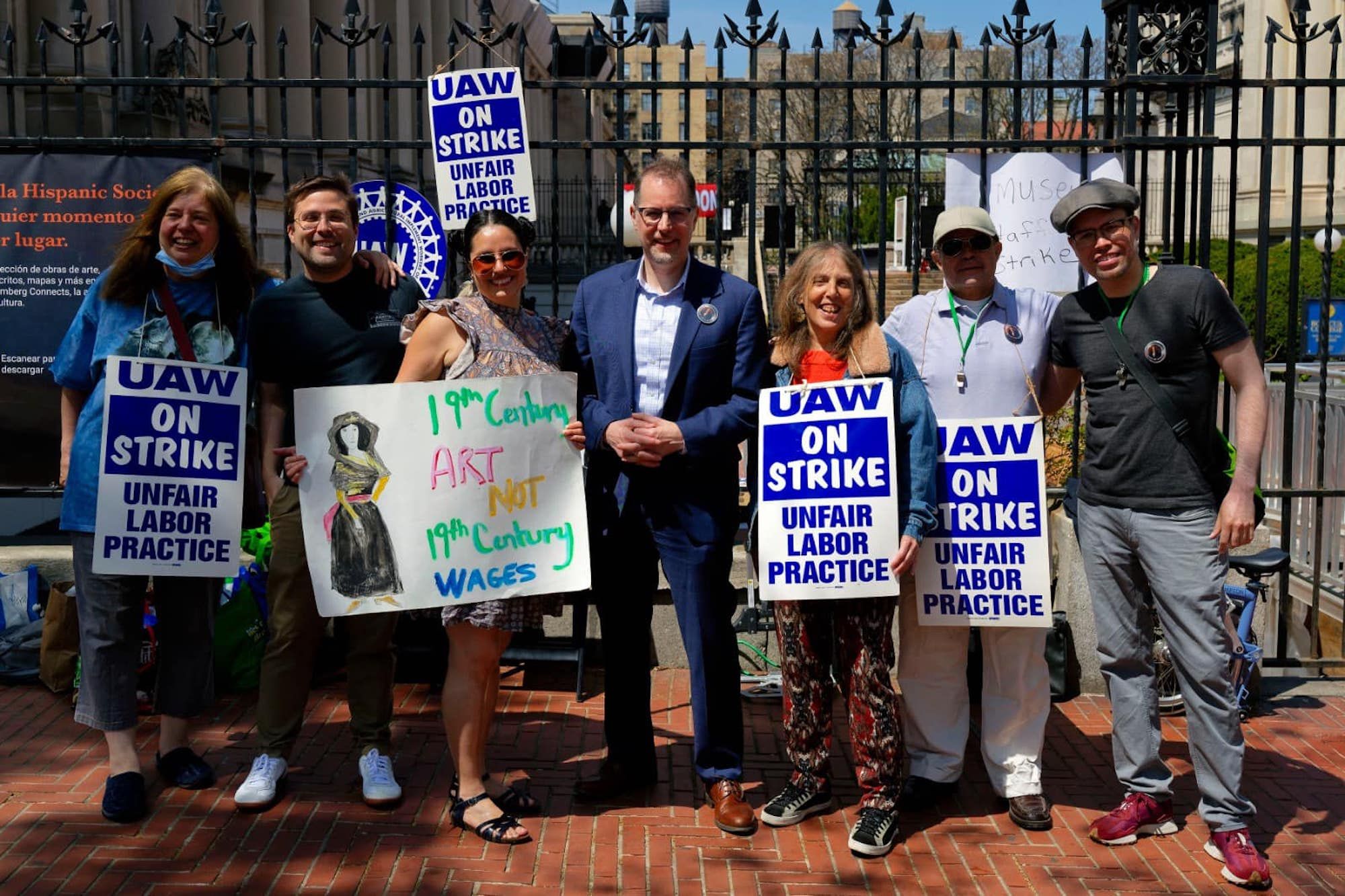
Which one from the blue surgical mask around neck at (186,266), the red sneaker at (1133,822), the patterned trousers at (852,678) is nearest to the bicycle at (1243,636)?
the red sneaker at (1133,822)

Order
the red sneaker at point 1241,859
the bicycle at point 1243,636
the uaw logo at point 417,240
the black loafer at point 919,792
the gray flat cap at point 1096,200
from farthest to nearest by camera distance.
Answer: the uaw logo at point 417,240, the bicycle at point 1243,636, the black loafer at point 919,792, the gray flat cap at point 1096,200, the red sneaker at point 1241,859

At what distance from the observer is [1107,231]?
14.1ft

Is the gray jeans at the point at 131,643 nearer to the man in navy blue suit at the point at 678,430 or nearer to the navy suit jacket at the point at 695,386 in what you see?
the man in navy blue suit at the point at 678,430

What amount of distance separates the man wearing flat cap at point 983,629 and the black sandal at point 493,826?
1.41 meters

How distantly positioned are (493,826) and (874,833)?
1.27m

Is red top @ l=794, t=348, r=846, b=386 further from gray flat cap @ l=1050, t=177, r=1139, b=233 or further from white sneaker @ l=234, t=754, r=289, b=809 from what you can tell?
white sneaker @ l=234, t=754, r=289, b=809

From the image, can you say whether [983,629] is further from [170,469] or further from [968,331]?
[170,469]

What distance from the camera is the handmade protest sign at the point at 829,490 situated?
4.35 meters

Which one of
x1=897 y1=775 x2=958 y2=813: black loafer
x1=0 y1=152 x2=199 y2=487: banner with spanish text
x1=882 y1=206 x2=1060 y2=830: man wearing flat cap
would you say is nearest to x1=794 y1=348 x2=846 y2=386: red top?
x1=882 y1=206 x2=1060 y2=830: man wearing flat cap

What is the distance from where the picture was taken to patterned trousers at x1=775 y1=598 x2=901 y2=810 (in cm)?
448

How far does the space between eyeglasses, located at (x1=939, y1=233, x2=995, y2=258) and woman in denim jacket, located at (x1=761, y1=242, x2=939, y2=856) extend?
0.35 metres

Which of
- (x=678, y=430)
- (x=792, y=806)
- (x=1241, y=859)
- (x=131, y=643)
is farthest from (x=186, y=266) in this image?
(x=1241, y=859)

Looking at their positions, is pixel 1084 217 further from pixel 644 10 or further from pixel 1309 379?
pixel 1309 379

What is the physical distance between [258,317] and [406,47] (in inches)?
898
